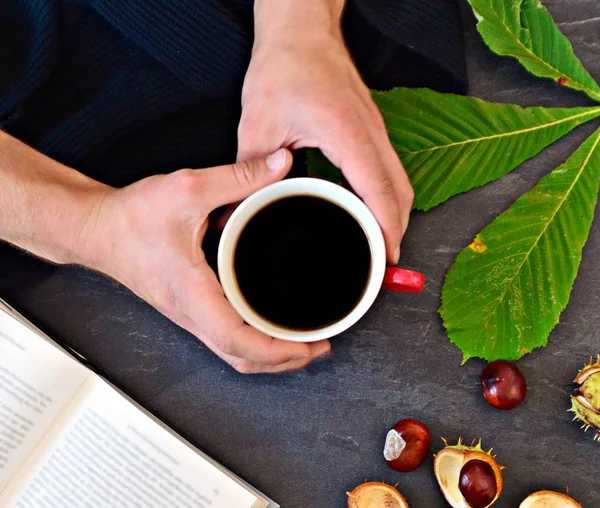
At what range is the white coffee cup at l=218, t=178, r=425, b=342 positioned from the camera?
0.71 meters

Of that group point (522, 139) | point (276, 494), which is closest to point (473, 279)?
point (522, 139)

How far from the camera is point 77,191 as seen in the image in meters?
0.83

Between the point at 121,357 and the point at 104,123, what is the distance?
0.33 m

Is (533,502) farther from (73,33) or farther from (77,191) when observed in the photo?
(73,33)

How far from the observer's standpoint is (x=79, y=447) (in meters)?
0.90

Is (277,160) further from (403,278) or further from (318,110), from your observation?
(403,278)

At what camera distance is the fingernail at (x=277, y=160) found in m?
0.71

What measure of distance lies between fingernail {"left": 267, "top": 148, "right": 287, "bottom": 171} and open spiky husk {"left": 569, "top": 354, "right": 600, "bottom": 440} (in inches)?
19.4

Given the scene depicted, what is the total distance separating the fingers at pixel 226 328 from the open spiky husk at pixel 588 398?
386 millimetres

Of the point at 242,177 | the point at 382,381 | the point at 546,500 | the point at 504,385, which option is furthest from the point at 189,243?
the point at 546,500

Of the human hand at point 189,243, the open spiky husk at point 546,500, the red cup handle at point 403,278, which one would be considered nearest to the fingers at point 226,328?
the human hand at point 189,243

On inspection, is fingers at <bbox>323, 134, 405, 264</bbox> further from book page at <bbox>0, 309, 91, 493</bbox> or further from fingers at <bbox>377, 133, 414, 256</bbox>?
book page at <bbox>0, 309, 91, 493</bbox>

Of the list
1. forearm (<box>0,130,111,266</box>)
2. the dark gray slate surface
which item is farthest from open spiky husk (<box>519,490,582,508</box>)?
forearm (<box>0,130,111,266</box>)

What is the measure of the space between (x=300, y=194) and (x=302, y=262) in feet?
0.27
